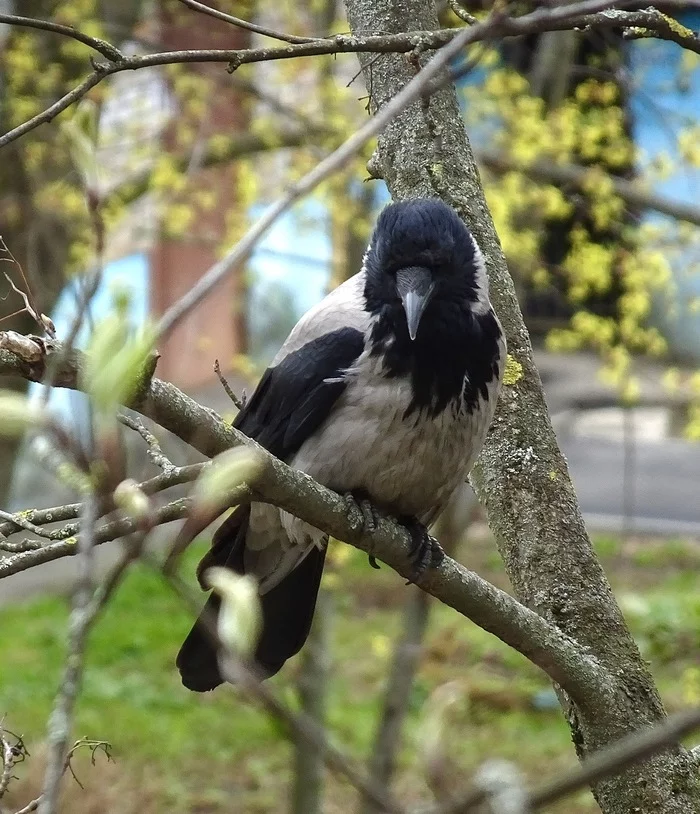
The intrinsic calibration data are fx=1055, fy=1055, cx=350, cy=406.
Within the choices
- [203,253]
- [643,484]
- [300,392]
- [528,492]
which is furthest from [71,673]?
[643,484]

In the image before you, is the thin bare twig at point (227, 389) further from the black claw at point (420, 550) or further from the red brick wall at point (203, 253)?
the red brick wall at point (203, 253)

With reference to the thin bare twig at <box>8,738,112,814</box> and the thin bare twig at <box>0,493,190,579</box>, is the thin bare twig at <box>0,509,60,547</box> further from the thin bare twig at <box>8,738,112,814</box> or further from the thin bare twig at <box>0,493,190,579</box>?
the thin bare twig at <box>8,738,112,814</box>

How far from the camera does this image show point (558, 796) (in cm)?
70

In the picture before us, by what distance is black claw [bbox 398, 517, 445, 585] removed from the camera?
2.21 meters

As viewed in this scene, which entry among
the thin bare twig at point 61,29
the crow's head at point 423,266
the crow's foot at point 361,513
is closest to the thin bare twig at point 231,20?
the thin bare twig at point 61,29

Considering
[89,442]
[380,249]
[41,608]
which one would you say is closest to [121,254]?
[41,608]

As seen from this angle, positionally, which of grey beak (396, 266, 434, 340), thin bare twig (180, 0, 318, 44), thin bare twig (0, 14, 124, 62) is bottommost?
Answer: grey beak (396, 266, 434, 340)

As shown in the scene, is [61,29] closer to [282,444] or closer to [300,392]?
[300,392]

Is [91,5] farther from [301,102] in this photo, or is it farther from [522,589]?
[522,589]

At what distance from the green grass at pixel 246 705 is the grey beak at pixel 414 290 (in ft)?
9.87

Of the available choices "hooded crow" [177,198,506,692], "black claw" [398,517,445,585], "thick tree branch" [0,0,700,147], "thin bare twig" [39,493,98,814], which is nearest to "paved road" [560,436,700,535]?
"black claw" [398,517,445,585]

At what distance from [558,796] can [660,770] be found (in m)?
1.67

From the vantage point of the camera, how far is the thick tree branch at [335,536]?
1.56m

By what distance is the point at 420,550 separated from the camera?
2398 mm
